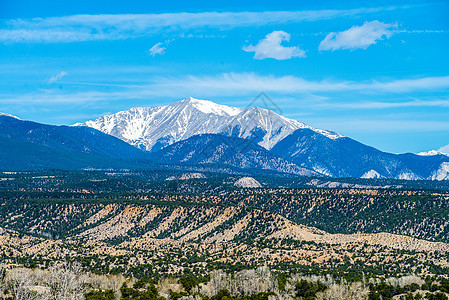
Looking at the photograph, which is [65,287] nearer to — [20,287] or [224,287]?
[20,287]

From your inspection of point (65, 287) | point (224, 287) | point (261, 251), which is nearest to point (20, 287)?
point (65, 287)

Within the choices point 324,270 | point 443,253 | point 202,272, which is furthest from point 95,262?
point 443,253

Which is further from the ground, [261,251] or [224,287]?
[261,251]

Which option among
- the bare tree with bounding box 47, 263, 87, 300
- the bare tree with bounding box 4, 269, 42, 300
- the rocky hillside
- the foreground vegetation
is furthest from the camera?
the rocky hillside

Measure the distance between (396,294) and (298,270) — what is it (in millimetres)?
30491

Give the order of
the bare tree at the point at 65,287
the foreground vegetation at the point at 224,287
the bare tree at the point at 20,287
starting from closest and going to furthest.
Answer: the bare tree at the point at 20,287 → the bare tree at the point at 65,287 → the foreground vegetation at the point at 224,287

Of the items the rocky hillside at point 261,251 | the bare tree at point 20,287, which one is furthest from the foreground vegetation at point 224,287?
the rocky hillside at point 261,251

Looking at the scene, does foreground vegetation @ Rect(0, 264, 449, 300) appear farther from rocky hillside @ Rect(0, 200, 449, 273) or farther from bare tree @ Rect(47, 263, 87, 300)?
rocky hillside @ Rect(0, 200, 449, 273)

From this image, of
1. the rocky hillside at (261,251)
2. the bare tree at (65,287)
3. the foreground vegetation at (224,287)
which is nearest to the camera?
the bare tree at (65,287)

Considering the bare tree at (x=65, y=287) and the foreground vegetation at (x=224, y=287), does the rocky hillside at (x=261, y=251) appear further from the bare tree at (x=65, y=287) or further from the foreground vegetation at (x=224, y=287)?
the bare tree at (x=65, y=287)

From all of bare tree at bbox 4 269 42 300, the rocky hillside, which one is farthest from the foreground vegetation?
the rocky hillside

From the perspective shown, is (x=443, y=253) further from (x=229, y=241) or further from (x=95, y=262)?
(x=95, y=262)

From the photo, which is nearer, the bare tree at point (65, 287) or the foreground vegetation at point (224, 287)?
the bare tree at point (65, 287)

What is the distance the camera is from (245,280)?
365 ft
